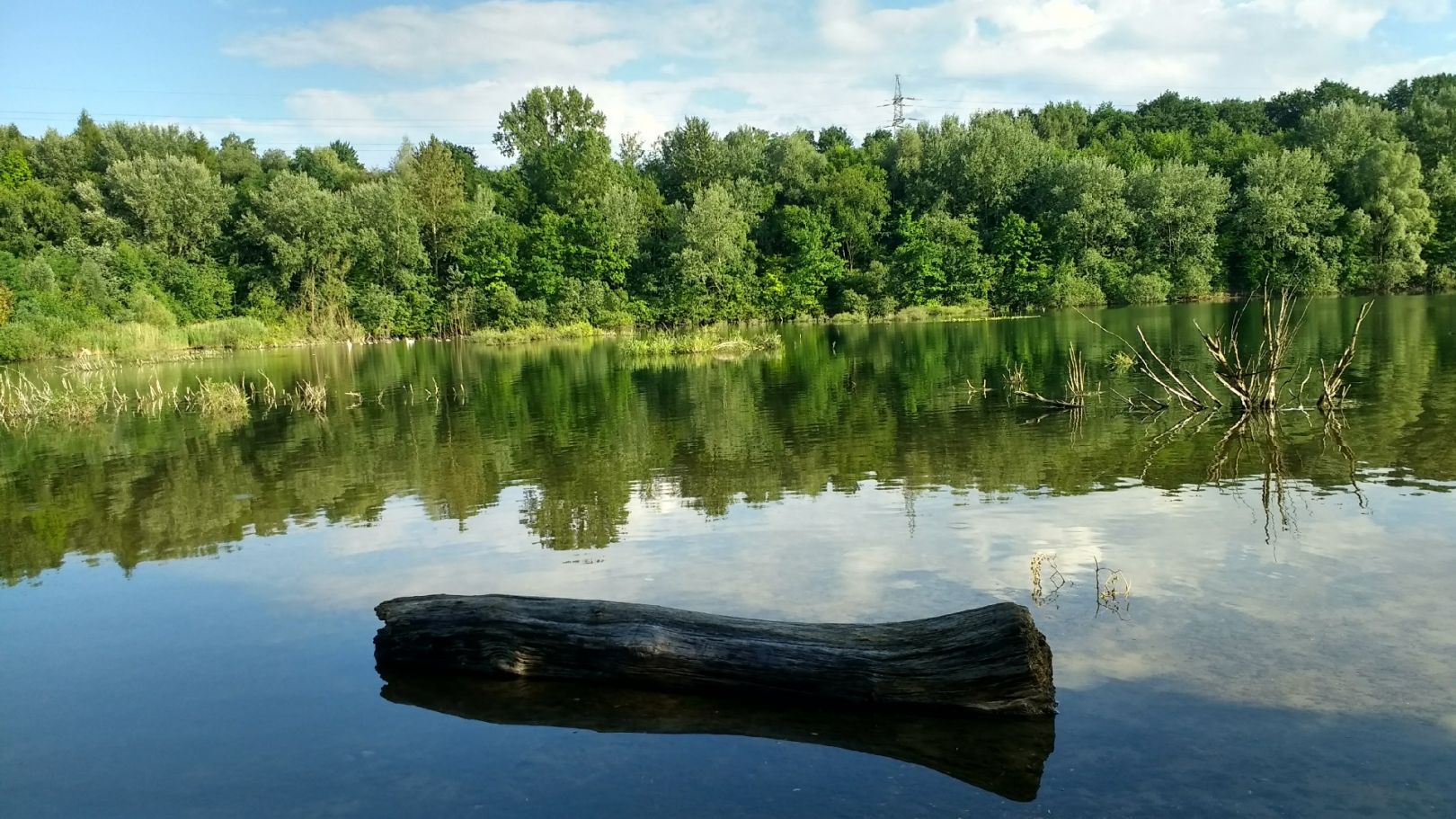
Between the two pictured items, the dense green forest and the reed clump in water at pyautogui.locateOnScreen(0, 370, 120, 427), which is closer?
the reed clump in water at pyautogui.locateOnScreen(0, 370, 120, 427)

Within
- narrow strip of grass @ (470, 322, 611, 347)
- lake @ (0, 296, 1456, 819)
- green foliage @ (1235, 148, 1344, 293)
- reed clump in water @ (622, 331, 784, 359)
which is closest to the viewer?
lake @ (0, 296, 1456, 819)

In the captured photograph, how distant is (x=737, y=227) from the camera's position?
83.1 metres

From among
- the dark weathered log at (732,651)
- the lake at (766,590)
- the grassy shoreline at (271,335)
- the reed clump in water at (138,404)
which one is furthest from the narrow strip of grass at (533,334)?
the dark weathered log at (732,651)

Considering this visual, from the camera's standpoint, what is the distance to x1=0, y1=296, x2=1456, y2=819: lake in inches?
250

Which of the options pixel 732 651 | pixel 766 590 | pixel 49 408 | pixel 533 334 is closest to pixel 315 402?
pixel 49 408

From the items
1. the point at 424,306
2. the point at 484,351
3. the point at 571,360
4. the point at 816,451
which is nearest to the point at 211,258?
the point at 424,306

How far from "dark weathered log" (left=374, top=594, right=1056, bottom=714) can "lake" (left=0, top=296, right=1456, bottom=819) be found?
35cm

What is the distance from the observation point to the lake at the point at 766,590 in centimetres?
636

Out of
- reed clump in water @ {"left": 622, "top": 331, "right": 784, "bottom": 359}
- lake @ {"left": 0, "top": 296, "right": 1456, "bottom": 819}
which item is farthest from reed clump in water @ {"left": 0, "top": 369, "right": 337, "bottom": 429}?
reed clump in water @ {"left": 622, "top": 331, "right": 784, "bottom": 359}

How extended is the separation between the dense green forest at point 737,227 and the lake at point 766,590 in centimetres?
5764

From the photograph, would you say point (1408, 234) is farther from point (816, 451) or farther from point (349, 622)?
point (349, 622)

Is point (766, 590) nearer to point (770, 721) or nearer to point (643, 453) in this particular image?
point (770, 721)

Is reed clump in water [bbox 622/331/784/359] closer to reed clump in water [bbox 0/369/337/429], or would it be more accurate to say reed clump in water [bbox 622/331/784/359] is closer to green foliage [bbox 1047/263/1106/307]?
reed clump in water [bbox 0/369/337/429]

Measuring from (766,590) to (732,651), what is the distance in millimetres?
2761
